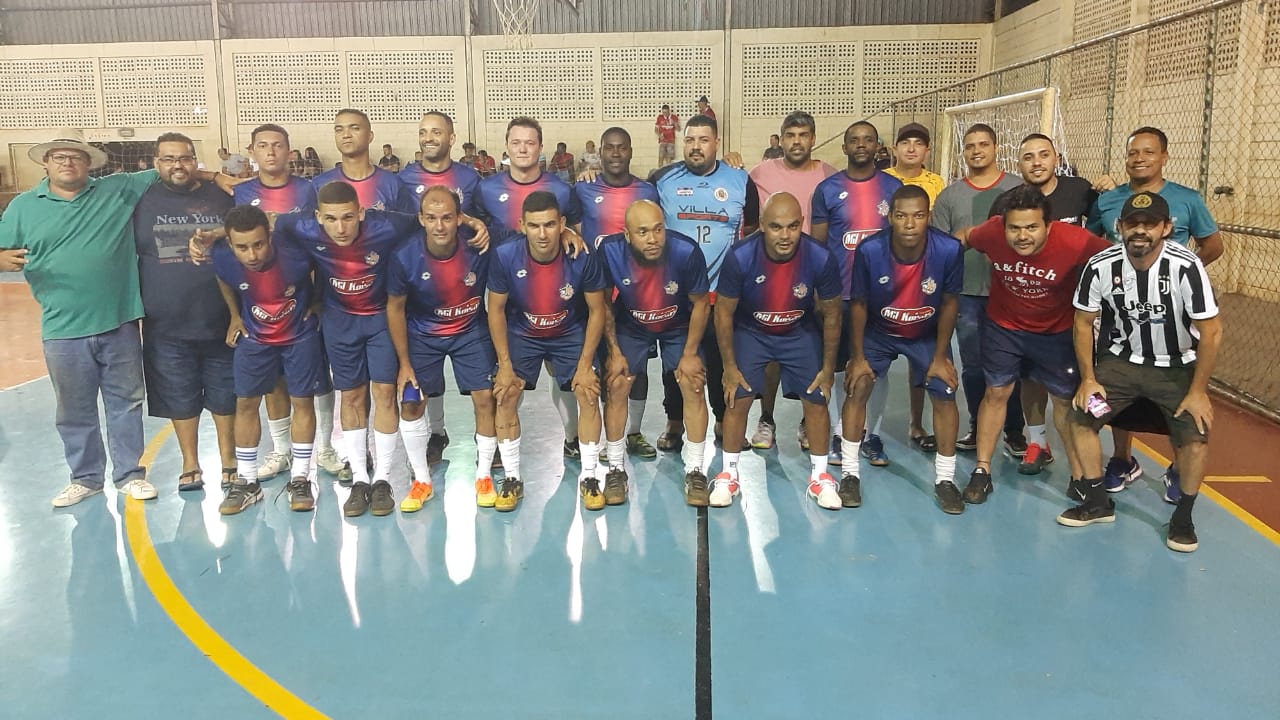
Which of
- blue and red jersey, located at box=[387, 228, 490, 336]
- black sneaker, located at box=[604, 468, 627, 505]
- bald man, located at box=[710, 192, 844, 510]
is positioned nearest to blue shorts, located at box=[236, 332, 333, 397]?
blue and red jersey, located at box=[387, 228, 490, 336]

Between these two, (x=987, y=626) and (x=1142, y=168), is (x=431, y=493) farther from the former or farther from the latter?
(x=1142, y=168)

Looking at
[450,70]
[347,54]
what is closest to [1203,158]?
[450,70]

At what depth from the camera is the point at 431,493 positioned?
4785 millimetres

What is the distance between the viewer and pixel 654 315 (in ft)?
15.1

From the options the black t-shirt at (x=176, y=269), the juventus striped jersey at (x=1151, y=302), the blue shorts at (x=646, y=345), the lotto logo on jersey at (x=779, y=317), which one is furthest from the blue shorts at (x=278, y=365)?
the juventus striped jersey at (x=1151, y=302)

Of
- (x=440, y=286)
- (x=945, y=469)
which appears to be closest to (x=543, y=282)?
(x=440, y=286)

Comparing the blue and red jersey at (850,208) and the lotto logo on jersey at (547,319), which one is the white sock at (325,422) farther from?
the blue and red jersey at (850,208)

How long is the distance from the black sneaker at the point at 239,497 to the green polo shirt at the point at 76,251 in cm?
114

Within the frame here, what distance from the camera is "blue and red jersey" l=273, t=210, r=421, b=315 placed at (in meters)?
4.38

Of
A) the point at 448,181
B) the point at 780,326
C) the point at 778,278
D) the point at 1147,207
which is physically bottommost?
the point at 780,326

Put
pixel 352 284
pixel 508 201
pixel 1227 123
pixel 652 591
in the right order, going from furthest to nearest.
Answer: pixel 1227 123
pixel 508 201
pixel 352 284
pixel 652 591

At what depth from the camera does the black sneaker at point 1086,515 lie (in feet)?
14.1

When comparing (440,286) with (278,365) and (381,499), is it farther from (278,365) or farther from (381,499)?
(381,499)

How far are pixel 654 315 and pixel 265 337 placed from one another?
2134 millimetres
